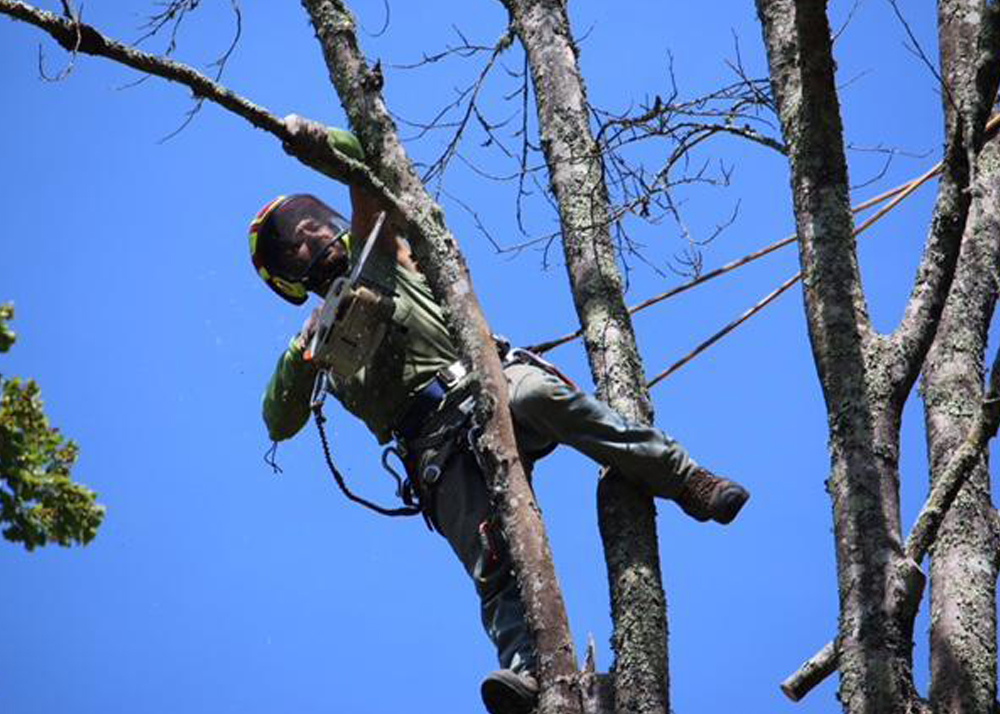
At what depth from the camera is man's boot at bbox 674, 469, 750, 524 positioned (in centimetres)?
385

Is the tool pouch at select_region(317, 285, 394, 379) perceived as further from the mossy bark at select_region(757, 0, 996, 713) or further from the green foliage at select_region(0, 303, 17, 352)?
the green foliage at select_region(0, 303, 17, 352)

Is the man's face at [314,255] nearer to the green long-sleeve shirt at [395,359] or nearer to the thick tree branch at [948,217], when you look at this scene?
the green long-sleeve shirt at [395,359]

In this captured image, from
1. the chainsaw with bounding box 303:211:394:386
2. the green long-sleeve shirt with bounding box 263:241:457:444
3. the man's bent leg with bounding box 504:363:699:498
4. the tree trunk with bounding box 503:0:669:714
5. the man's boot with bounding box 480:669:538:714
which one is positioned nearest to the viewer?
the tree trunk with bounding box 503:0:669:714

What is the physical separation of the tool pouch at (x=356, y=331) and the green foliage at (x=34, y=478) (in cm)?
282

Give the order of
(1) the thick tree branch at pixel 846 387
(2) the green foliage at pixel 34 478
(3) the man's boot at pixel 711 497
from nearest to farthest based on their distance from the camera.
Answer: (1) the thick tree branch at pixel 846 387
(3) the man's boot at pixel 711 497
(2) the green foliage at pixel 34 478

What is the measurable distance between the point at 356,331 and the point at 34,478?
9.83 feet

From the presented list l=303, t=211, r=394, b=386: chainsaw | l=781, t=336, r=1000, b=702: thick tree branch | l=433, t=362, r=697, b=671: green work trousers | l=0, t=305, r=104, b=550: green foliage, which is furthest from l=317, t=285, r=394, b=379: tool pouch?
l=0, t=305, r=104, b=550: green foliage

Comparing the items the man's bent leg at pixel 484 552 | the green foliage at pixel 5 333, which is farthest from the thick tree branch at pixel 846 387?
the green foliage at pixel 5 333

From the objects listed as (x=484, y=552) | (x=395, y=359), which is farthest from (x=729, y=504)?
(x=395, y=359)

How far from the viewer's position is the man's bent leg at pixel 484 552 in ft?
12.9

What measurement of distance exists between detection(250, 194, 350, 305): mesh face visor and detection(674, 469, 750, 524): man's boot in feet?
4.47

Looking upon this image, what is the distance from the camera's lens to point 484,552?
3.99 metres

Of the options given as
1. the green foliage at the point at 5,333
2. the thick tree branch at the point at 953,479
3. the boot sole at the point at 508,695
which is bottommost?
the boot sole at the point at 508,695

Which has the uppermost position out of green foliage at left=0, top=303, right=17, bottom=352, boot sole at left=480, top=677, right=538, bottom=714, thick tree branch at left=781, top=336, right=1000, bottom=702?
green foliage at left=0, top=303, right=17, bottom=352
